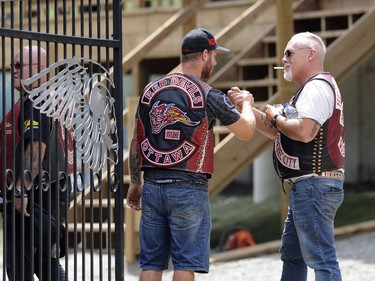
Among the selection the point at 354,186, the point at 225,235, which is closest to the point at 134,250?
the point at 225,235

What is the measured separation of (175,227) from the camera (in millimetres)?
5980

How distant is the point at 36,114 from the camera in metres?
5.89

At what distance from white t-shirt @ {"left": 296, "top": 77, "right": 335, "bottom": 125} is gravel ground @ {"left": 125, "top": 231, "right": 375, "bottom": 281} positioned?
9.30 feet

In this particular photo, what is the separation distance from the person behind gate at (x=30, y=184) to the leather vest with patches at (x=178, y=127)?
54cm

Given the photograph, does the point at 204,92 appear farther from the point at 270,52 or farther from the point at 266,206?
the point at 266,206

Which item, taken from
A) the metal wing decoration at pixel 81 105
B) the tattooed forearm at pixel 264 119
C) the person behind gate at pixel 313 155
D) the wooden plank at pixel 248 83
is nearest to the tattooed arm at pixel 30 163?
the metal wing decoration at pixel 81 105

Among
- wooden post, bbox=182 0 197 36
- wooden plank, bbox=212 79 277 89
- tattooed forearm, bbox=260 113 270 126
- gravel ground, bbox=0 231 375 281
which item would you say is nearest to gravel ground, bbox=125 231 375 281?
gravel ground, bbox=0 231 375 281

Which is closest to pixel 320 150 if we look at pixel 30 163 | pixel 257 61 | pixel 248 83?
pixel 30 163

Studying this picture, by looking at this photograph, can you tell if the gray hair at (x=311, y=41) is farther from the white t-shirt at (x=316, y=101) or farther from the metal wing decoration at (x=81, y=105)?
the metal wing decoration at (x=81, y=105)

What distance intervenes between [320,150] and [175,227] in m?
0.93

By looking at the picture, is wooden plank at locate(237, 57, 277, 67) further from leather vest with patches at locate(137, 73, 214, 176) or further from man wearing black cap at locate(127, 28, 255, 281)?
leather vest with patches at locate(137, 73, 214, 176)

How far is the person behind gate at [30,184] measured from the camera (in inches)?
225

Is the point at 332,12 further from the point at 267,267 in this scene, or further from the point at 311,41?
the point at 311,41

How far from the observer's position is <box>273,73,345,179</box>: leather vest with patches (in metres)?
6.08
